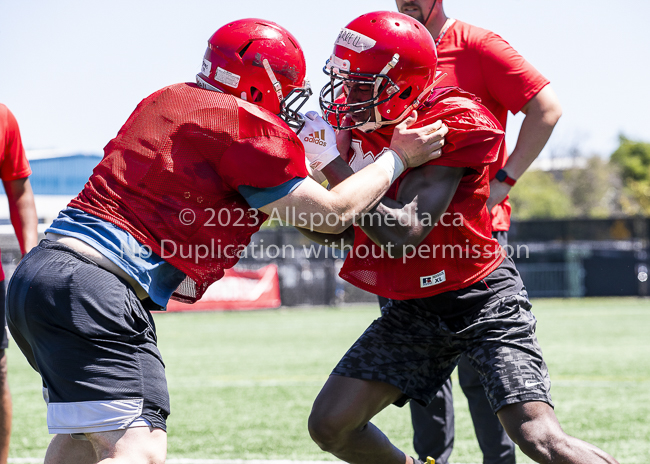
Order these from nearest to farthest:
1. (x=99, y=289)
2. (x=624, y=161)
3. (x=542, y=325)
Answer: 1. (x=99, y=289)
2. (x=542, y=325)
3. (x=624, y=161)

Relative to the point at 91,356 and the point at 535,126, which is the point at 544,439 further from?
the point at 535,126

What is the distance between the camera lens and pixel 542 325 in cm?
1328

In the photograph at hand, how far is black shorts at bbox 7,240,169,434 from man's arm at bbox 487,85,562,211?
214 cm

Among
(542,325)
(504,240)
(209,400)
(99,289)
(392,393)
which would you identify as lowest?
(542,325)

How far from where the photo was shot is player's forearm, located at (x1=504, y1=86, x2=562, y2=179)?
11.9 ft

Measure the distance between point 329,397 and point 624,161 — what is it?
60.1 metres

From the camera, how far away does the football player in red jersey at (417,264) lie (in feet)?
9.05

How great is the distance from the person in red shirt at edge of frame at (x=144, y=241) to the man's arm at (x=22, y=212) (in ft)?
5.81

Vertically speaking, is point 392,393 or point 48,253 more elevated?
point 48,253

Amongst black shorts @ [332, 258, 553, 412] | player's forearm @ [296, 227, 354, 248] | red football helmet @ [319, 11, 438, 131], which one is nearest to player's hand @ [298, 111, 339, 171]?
red football helmet @ [319, 11, 438, 131]

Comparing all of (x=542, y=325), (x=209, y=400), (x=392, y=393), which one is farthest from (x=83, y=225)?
(x=542, y=325)

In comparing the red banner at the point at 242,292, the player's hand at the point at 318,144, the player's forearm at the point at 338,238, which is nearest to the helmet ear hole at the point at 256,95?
the player's hand at the point at 318,144

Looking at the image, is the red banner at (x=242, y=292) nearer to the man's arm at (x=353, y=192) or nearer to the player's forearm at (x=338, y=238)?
the player's forearm at (x=338, y=238)

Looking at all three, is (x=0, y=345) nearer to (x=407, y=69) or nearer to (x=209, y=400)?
(x=407, y=69)
